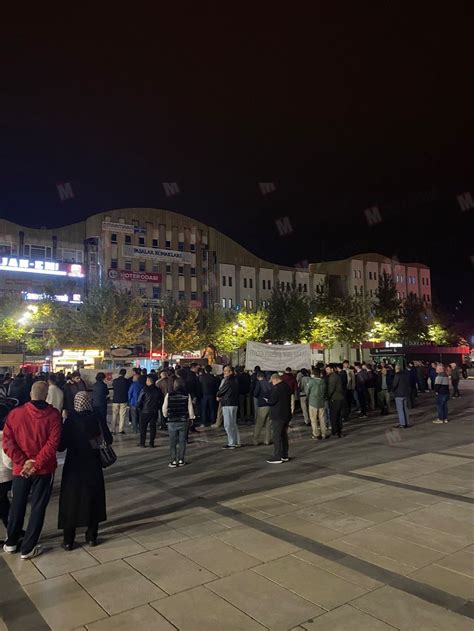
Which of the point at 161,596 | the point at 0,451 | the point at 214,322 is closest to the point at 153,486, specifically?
the point at 0,451

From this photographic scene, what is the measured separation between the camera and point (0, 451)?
545 cm

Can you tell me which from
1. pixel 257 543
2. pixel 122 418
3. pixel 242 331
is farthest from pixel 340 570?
pixel 242 331

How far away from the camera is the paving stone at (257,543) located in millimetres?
5023

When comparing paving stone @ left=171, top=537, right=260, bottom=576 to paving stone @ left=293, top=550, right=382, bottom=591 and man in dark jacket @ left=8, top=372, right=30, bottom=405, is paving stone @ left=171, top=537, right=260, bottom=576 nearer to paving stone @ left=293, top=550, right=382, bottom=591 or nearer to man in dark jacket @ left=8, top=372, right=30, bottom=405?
paving stone @ left=293, top=550, right=382, bottom=591

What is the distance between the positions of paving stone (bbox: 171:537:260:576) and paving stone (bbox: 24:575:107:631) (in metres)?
1.14

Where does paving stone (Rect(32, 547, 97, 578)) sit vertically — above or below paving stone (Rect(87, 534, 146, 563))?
above

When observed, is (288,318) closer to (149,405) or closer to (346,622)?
(149,405)

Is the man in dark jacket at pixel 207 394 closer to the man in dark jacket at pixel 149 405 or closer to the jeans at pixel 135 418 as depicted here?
the jeans at pixel 135 418

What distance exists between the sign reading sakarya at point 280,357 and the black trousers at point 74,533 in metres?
12.1

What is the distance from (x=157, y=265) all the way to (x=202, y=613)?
67326 mm

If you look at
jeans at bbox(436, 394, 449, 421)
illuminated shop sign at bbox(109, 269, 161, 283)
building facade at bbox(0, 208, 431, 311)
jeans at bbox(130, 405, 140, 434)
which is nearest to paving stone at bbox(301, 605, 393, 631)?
jeans at bbox(130, 405, 140, 434)

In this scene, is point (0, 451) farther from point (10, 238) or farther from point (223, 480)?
point (10, 238)

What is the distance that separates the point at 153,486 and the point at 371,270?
7636 cm

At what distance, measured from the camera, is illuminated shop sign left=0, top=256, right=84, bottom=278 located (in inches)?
2245
